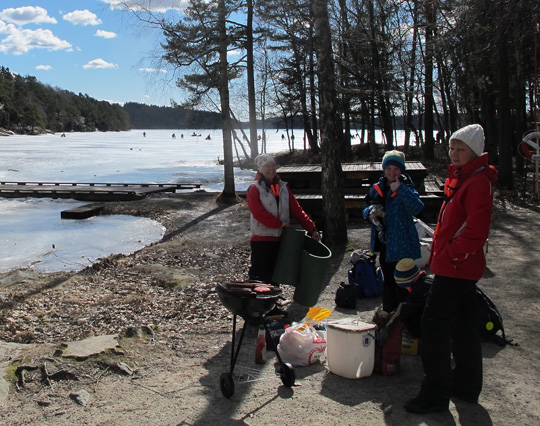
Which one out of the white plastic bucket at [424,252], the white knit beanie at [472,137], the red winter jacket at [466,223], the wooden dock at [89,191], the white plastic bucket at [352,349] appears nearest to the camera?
the red winter jacket at [466,223]

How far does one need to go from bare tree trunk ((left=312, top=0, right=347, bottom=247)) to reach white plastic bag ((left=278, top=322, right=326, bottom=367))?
4283 mm

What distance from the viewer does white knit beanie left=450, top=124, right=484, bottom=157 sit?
126 inches

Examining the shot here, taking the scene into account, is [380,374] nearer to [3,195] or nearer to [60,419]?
[60,419]

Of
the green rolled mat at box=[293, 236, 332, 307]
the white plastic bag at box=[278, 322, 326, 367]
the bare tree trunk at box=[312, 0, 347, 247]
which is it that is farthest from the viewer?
the bare tree trunk at box=[312, 0, 347, 247]

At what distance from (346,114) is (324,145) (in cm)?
2235

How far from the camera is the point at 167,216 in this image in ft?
44.0

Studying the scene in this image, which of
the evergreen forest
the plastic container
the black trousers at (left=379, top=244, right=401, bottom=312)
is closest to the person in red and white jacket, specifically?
the black trousers at (left=379, top=244, right=401, bottom=312)

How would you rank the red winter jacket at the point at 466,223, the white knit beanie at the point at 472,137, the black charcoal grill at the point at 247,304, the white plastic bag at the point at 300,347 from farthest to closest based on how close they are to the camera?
the white plastic bag at the point at 300,347 → the black charcoal grill at the point at 247,304 → the white knit beanie at the point at 472,137 → the red winter jacket at the point at 466,223

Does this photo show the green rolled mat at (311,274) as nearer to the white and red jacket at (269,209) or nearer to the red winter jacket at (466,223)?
the white and red jacket at (269,209)

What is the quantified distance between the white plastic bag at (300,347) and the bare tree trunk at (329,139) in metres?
4.28

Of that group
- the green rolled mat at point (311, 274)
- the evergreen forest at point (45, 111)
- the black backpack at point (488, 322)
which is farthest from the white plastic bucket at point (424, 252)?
the evergreen forest at point (45, 111)

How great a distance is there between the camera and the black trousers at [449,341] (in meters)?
3.28

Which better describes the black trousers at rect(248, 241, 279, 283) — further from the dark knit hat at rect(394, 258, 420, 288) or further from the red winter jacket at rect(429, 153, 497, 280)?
the red winter jacket at rect(429, 153, 497, 280)

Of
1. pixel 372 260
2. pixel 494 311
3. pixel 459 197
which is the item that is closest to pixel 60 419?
pixel 459 197
